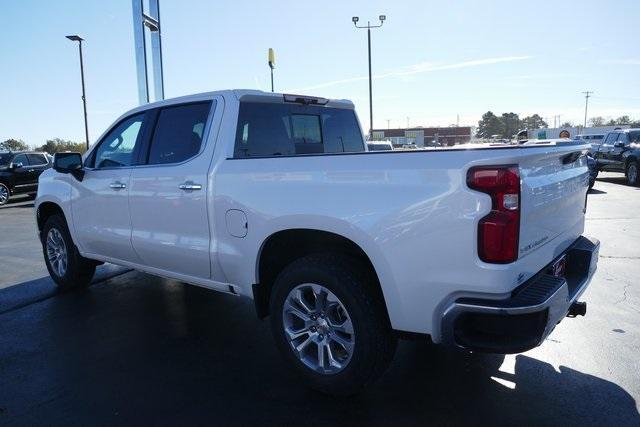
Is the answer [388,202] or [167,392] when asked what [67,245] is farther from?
[388,202]

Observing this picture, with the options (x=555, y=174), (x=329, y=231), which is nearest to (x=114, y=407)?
(x=329, y=231)

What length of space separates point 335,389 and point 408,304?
795 millimetres

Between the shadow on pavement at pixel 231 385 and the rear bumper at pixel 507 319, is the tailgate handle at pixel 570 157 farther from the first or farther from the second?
the shadow on pavement at pixel 231 385

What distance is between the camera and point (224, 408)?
122 inches

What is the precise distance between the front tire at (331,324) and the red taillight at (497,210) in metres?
0.78

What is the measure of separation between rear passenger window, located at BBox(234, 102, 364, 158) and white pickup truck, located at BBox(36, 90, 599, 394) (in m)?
0.02

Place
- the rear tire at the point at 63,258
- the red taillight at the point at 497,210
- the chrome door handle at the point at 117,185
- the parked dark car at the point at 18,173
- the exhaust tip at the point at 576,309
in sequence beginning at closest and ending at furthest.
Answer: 1. the red taillight at the point at 497,210
2. the exhaust tip at the point at 576,309
3. the chrome door handle at the point at 117,185
4. the rear tire at the point at 63,258
5. the parked dark car at the point at 18,173

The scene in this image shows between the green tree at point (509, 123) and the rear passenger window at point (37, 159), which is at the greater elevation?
the green tree at point (509, 123)

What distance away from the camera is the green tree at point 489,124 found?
80994mm

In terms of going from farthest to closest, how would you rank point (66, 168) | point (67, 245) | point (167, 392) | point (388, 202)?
point (67, 245)
point (66, 168)
point (167, 392)
point (388, 202)

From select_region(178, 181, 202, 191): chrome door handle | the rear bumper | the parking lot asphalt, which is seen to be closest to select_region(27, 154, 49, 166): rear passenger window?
the parking lot asphalt

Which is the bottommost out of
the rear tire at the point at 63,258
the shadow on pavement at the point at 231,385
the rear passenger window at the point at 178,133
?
the shadow on pavement at the point at 231,385

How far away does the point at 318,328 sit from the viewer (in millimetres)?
3211

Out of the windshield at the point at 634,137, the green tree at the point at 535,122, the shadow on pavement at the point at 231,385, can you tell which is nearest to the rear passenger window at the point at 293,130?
the shadow on pavement at the point at 231,385
